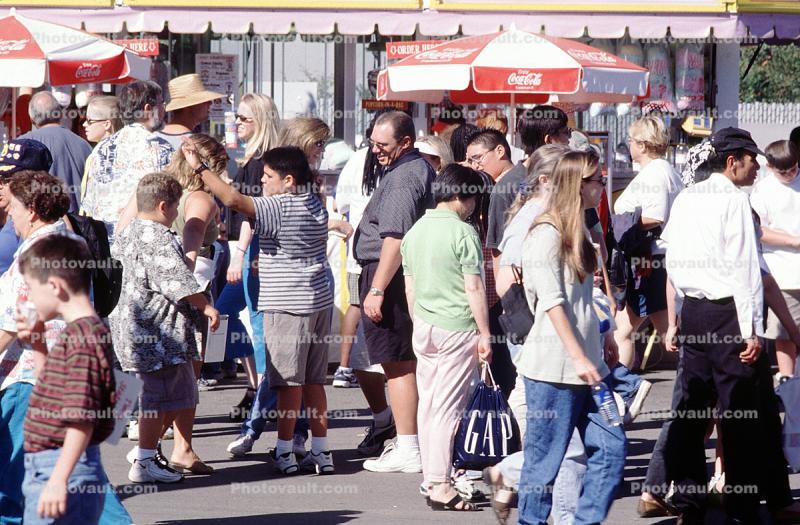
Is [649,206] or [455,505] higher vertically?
[649,206]

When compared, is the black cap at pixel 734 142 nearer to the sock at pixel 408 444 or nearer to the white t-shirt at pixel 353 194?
the sock at pixel 408 444

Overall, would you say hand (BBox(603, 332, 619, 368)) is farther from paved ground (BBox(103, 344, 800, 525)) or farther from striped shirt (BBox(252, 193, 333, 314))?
striped shirt (BBox(252, 193, 333, 314))

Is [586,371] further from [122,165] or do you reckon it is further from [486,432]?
[122,165]

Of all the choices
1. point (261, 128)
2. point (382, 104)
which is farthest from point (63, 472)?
point (382, 104)

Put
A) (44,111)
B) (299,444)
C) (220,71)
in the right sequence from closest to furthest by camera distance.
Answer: (299,444), (44,111), (220,71)

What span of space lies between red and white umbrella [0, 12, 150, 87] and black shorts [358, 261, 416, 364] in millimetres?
3958

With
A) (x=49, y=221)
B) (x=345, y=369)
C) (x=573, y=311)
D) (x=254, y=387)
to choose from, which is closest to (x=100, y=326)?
(x=49, y=221)

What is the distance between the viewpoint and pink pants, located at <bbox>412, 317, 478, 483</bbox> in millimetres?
6641

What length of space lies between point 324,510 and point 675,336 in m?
1.99

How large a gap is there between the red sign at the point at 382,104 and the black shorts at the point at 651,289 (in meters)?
5.68

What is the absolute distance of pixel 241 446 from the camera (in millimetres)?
7938

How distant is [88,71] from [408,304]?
175 inches

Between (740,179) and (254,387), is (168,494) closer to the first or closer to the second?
(254,387)

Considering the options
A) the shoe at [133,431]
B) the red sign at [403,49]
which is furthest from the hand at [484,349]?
the red sign at [403,49]
